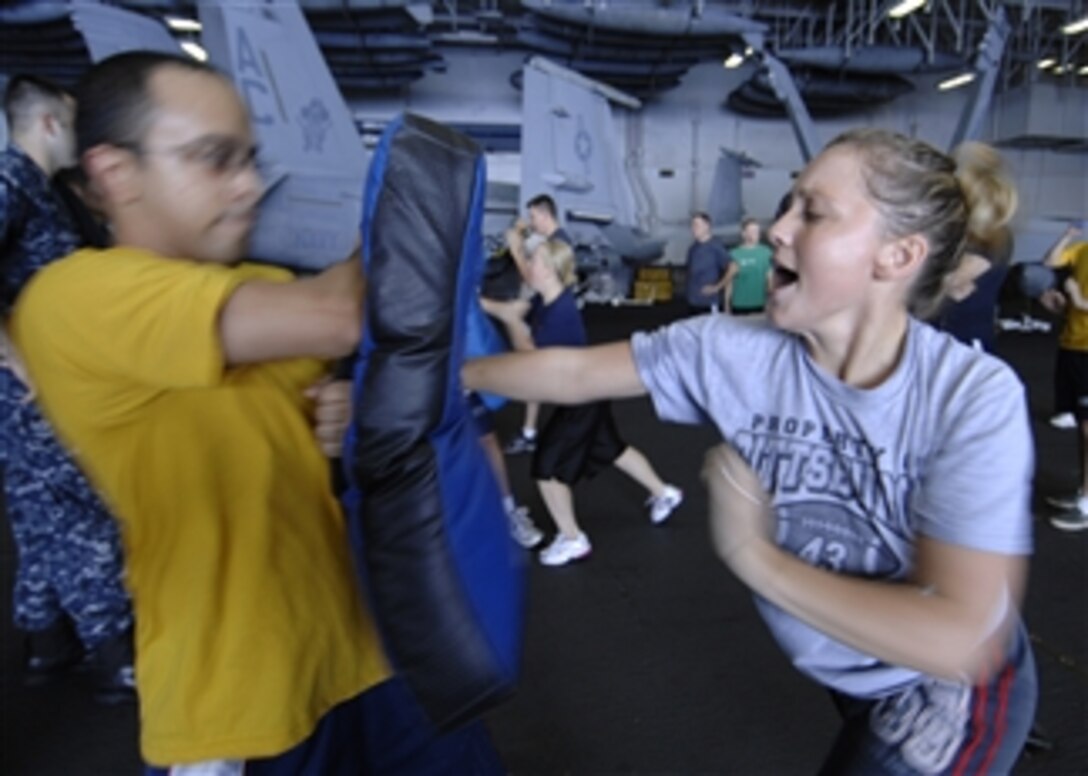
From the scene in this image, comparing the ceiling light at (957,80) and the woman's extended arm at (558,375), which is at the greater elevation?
the ceiling light at (957,80)

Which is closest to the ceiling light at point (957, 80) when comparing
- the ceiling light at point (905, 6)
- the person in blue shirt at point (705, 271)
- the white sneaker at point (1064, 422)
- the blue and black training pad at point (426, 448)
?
the ceiling light at point (905, 6)

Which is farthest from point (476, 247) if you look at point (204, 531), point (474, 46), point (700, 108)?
point (700, 108)

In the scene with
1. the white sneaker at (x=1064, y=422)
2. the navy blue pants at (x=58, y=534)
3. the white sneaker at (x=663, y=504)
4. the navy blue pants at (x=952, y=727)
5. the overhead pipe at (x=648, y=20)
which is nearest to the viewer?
the navy blue pants at (x=952, y=727)

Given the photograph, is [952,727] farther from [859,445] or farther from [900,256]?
[900,256]

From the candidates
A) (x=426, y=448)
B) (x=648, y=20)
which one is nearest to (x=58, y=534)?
(x=426, y=448)

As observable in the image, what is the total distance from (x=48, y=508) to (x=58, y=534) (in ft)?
0.30

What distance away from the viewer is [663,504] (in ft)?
12.7

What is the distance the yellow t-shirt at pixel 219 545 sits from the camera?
925 millimetres

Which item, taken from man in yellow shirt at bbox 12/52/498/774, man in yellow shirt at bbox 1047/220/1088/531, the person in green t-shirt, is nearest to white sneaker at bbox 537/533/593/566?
man in yellow shirt at bbox 12/52/498/774

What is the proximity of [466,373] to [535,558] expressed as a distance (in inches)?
90.7

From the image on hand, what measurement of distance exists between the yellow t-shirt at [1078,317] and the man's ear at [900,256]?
12.4 feet

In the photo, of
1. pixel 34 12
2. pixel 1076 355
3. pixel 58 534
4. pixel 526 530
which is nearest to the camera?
pixel 58 534

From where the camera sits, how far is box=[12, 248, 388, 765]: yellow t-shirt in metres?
0.92

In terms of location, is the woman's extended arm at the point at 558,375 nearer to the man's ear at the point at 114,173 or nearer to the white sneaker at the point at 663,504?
the man's ear at the point at 114,173
